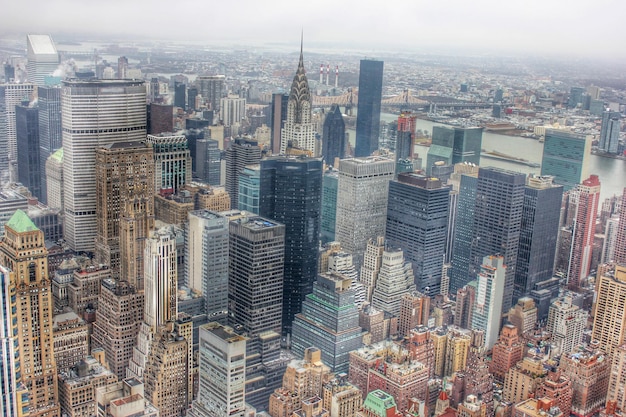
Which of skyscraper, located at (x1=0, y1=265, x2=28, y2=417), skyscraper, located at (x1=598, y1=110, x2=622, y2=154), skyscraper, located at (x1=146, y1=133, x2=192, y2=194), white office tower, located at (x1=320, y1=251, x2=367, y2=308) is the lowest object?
white office tower, located at (x1=320, y1=251, x2=367, y2=308)

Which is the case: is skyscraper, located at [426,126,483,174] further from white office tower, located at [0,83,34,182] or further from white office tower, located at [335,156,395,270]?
white office tower, located at [0,83,34,182]

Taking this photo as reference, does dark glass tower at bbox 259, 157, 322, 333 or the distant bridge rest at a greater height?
the distant bridge

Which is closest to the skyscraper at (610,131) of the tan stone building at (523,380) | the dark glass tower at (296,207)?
the tan stone building at (523,380)

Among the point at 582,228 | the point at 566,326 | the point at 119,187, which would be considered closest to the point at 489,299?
the point at 566,326

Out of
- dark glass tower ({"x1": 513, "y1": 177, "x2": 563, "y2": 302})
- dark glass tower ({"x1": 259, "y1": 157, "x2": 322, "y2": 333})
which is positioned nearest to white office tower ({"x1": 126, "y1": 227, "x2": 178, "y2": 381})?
dark glass tower ({"x1": 259, "y1": 157, "x2": 322, "y2": 333})

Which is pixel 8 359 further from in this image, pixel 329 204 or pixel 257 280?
pixel 329 204

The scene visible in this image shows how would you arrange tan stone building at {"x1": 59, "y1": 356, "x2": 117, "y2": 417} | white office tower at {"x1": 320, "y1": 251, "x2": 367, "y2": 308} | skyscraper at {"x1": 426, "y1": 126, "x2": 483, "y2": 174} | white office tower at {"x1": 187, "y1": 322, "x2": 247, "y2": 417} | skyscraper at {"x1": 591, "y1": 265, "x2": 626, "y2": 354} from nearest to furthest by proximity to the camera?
white office tower at {"x1": 187, "y1": 322, "x2": 247, "y2": 417}, tan stone building at {"x1": 59, "y1": 356, "x2": 117, "y2": 417}, skyscraper at {"x1": 591, "y1": 265, "x2": 626, "y2": 354}, white office tower at {"x1": 320, "y1": 251, "x2": 367, "y2": 308}, skyscraper at {"x1": 426, "y1": 126, "x2": 483, "y2": 174}
